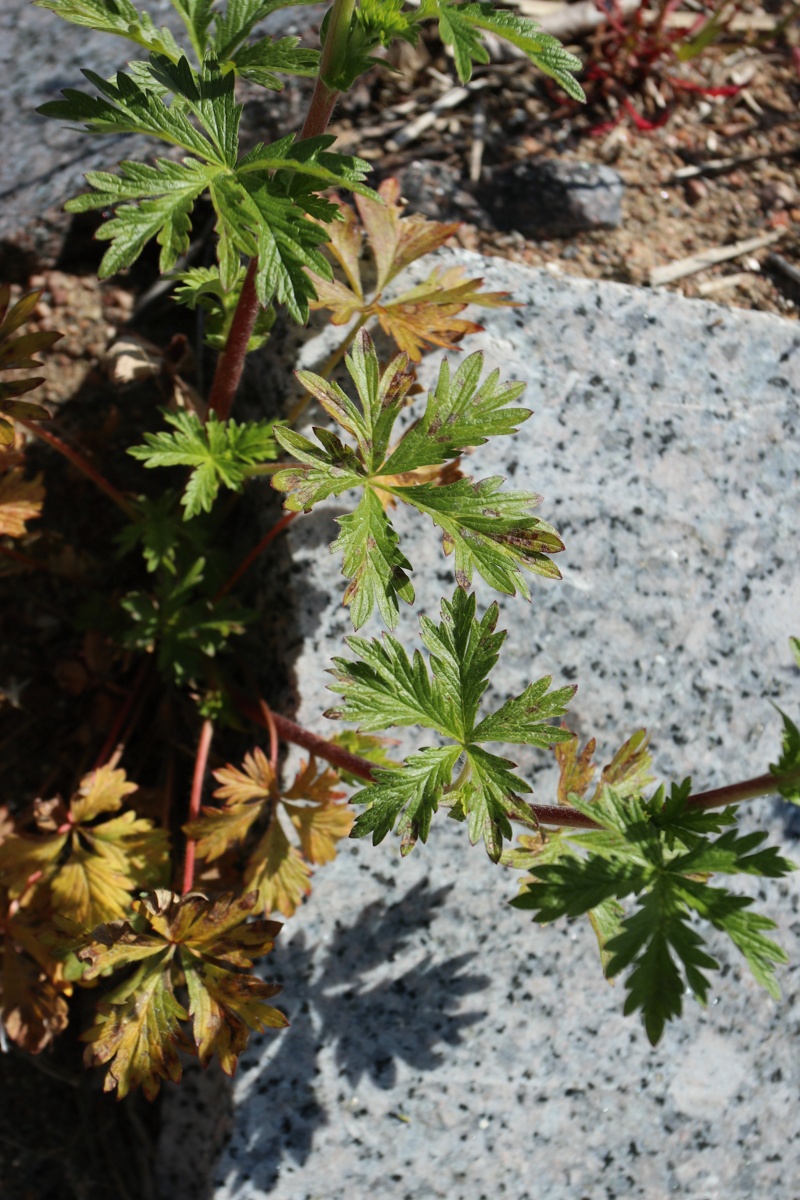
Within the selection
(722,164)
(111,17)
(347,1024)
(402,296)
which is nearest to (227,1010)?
(347,1024)

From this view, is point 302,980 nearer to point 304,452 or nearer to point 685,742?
point 685,742

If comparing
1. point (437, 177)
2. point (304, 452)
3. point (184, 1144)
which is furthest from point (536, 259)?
point (184, 1144)

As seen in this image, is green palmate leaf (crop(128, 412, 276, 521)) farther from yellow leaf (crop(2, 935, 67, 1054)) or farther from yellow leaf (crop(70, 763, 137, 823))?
yellow leaf (crop(2, 935, 67, 1054))

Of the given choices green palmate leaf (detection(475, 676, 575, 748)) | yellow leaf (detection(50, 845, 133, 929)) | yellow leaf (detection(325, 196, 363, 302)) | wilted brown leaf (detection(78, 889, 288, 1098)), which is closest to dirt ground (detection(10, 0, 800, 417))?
yellow leaf (detection(325, 196, 363, 302))

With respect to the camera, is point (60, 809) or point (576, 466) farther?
point (576, 466)

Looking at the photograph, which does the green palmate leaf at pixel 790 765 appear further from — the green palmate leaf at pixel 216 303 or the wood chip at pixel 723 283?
the wood chip at pixel 723 283

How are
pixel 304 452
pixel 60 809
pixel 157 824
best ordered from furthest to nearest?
pixel 157 824, pixel 60 809, pixel 304 452
